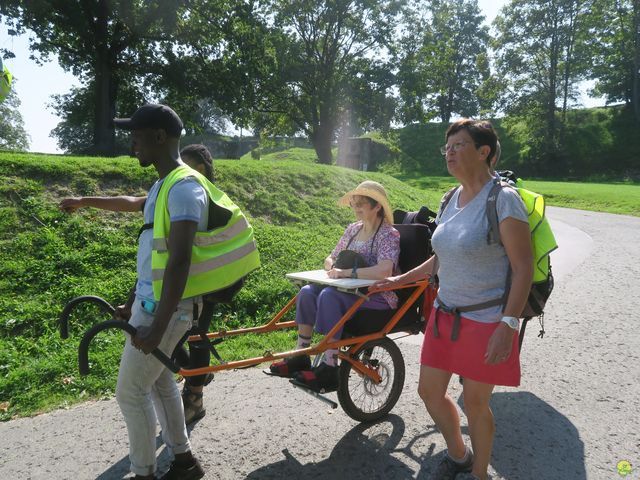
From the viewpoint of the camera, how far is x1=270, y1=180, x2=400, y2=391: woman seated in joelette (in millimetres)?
3578

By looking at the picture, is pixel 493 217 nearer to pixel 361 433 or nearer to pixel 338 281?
pixel 338 281

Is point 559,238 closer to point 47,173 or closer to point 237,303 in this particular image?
point 237,303

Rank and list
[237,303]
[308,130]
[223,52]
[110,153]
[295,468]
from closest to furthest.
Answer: [295,468]
[237,303]
[110,153]
[223,52]
[308,130]

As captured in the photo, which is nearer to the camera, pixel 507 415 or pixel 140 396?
pixel 140 396

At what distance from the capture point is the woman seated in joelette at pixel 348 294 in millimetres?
3578

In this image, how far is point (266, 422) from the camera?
381cm

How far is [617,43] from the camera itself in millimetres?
44219

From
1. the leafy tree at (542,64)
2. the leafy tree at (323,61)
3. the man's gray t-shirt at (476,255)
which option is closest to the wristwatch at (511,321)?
the man's gray t-shirt at (476,255)

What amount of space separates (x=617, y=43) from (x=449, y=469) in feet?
169

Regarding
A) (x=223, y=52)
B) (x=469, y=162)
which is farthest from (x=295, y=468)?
(x=223, y=52)

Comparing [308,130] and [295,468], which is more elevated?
[308,130]

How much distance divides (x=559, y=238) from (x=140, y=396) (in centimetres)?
1327

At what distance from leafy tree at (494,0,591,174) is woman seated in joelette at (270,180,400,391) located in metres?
41.8

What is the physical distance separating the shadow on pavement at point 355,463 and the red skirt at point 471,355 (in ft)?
2.82
